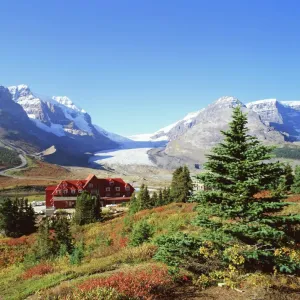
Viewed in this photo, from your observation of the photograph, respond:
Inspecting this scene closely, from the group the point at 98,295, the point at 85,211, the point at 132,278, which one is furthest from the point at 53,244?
the point at 85,211

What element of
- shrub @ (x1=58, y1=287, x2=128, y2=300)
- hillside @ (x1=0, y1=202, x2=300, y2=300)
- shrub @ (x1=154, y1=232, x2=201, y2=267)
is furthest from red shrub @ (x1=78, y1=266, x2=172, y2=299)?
shrub @ (x1=154, y1=232, x2=201, y2=267)

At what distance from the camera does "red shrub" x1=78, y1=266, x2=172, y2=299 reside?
11492 mm

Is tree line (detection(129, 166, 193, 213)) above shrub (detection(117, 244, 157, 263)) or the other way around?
the other way around

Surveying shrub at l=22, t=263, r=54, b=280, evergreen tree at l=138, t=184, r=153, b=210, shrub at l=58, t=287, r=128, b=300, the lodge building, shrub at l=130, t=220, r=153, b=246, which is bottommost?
the lodge building

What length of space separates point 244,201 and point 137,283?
5.60 meters

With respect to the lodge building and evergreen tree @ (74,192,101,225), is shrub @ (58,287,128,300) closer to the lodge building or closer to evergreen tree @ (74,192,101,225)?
evergreen tree @ (74,192,101,225)

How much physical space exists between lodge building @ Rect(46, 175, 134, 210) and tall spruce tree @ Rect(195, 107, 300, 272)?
2703 inches

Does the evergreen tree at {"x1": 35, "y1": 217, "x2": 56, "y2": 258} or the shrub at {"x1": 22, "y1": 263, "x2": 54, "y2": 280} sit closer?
the shrub at {"x1": 22, "y1": 263, "x2": 54, "y2": 280}

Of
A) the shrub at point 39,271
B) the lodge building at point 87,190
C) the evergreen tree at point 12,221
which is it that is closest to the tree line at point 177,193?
the evergreen tree at point 12,221

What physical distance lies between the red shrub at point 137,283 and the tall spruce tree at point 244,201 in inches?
110

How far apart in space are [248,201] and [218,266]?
3092mm

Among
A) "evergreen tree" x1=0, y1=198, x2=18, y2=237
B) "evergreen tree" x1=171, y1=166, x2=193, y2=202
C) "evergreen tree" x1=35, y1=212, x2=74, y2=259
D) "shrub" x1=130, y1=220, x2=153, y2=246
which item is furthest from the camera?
"evergreen tree" x1=171, y1=166, x2=193, y2=202

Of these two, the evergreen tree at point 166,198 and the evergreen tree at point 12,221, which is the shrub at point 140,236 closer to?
the evergreen tree at point 12,221

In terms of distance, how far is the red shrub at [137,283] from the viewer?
11492 millimetres
